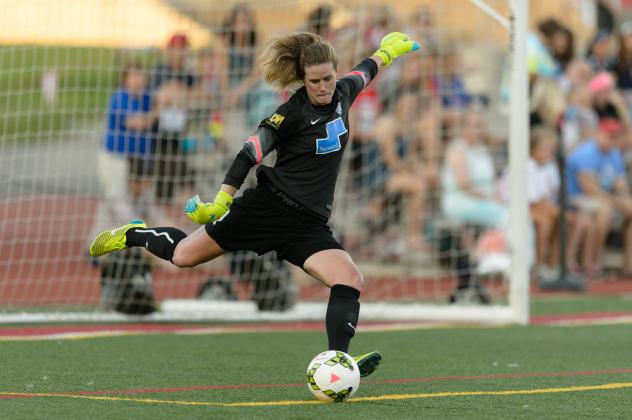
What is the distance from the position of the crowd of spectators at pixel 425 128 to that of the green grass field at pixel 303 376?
117 inches

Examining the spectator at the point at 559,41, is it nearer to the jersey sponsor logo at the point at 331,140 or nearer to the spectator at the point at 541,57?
the spectator at the point at 541,57

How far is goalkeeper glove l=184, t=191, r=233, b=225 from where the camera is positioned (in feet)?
20.8

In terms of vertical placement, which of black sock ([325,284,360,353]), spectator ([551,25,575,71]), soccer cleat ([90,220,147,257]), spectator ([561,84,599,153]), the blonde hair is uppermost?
spectator ([551,25,575,71])

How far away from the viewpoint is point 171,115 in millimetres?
11547

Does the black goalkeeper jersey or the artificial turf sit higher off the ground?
the black goalkeeper jersey

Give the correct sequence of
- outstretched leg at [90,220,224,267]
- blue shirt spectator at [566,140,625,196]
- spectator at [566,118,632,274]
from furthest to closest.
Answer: blue shirt spectator at [566,140,625,196]
spectator at [566,118,632,274]
outstretched leg at [90,220,224,267]

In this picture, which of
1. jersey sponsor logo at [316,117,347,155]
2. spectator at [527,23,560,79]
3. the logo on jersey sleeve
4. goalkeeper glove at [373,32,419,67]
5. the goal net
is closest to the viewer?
the logo on jersey sleeve

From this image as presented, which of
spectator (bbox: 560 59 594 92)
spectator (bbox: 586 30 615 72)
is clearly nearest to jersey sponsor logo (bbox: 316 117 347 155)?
spectator (bbox: 560 59 594 92)

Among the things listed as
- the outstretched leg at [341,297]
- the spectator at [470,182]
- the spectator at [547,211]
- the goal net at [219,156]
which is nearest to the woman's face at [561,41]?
the spectator at [547,211]

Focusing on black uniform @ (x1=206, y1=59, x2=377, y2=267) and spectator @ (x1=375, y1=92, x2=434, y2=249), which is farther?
spectator @ (x1=375, y1=92, x2=434, y2=249)

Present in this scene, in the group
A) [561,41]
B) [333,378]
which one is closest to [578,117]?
[561,41]

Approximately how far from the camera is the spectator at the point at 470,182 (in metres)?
14.0

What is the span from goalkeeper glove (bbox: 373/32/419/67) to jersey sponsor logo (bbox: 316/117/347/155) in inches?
45.9

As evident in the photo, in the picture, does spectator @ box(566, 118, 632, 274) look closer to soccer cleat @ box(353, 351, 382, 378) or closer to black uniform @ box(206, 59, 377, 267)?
black uniform @ box(206, 59, 377, 267)
